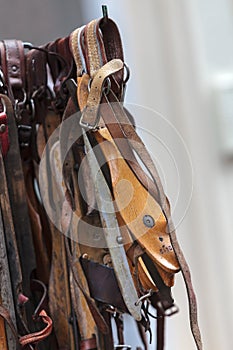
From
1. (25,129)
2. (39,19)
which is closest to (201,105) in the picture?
(39,19)

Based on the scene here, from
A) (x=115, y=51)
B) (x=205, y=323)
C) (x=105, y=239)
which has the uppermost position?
(x=115, y=51)

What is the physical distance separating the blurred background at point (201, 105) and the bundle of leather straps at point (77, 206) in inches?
15.0

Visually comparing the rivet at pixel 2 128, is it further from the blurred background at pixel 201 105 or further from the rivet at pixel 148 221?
the blurred background at pixel 201 105

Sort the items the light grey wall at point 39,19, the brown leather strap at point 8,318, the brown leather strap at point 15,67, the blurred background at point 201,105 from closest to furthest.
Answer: the brown leather strap at point 8,318
the brown leather strap at point 15,67
the light grey wall at point 39,19
the blurred background at point 201,105

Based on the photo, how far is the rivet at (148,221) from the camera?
569 millimetres

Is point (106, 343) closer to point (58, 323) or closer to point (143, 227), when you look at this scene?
point (58, 323)

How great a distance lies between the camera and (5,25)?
952 mm

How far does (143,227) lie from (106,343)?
0.61 ft

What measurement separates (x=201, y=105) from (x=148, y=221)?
23.1 inches

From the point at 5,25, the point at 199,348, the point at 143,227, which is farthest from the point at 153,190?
the point at 5,25

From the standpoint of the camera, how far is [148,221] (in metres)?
0.57

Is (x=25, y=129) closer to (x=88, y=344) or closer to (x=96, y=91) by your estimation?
(x=96, y=91)

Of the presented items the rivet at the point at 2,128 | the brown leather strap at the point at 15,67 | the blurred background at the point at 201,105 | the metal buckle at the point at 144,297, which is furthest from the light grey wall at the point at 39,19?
the metal buckle at the point at 144,297

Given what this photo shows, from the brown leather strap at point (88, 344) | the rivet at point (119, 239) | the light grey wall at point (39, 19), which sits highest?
the light grey wall at point (39, 19)
